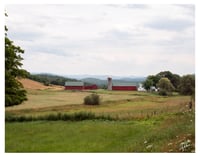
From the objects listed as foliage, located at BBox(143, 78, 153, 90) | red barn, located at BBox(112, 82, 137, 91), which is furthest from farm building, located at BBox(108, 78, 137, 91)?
foliage, located at BBox(143, 78, 153, 90)

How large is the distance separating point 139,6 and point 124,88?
0.94m

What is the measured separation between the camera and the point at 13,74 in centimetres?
532

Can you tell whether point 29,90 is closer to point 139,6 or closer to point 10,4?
point 10,4

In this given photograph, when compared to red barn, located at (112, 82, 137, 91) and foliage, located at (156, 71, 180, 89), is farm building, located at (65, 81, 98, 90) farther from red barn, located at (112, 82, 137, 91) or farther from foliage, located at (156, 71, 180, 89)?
foliage, located at (156, 71, 180, 89)

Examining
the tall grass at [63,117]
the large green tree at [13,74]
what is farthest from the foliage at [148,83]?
the large green tree at [13,74]

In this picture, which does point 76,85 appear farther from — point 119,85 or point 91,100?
point 119,85

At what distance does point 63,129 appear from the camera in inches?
205

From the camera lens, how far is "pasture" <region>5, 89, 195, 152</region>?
5.06 m

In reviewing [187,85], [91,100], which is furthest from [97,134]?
[187,85]

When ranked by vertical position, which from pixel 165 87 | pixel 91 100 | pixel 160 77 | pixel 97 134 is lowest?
pixel 97 134

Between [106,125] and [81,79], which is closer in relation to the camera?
[106,125]

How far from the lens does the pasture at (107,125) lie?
5.06m

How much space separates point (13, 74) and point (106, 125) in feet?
3.79

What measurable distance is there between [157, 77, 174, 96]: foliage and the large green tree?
150cm
